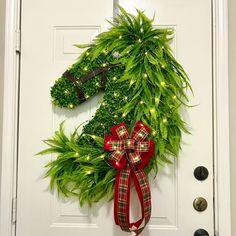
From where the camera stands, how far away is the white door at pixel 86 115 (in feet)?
3.90

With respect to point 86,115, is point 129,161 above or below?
below

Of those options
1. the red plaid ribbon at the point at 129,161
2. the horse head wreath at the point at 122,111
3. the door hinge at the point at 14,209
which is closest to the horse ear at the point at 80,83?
the horse head wreath at the point at 122,111

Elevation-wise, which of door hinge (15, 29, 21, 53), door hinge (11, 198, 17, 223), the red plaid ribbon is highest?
door hinge (15, 29, 21, 53)

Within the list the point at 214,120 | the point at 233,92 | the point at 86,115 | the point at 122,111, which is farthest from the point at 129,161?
the point at 233,92

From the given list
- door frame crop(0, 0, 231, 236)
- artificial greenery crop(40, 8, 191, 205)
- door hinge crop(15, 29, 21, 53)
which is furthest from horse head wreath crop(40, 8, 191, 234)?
door hinge crop(15, 29, 21, 53)

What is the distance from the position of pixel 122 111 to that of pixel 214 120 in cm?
45

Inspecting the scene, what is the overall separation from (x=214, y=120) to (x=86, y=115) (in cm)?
61

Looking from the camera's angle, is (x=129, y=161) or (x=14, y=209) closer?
(x=129, y=161)

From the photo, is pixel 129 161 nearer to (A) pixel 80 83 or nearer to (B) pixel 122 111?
(B) pixel 122 111

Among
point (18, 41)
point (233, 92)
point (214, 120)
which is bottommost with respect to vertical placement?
point (214, 120)

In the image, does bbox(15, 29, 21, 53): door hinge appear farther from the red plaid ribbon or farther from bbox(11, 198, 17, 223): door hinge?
bbox(11, 198, 17, 223): door hinge

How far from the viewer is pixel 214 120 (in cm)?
118

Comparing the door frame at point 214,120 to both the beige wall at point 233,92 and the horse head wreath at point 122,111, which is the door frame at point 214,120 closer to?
the beige wall at point 233,92

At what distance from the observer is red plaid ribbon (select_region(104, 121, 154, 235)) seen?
3.38 ft
